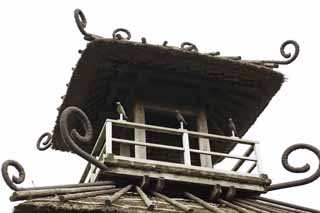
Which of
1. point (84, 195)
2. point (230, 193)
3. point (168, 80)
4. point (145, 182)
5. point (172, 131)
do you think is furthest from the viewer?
point (168, 80)

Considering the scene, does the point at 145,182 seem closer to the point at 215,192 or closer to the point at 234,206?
the point at 215,192

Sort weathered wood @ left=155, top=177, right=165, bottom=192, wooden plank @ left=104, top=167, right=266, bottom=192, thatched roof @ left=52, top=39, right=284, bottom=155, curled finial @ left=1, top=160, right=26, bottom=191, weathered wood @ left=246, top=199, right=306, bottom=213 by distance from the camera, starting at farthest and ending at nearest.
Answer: thatched roof @ left=52, top=39, right=284, bottom=155
weathered wood @ left=246, top=199, right=306, bottom=213
weathered wood @ left=155, top=177, right=165, bottom=192
wooden plank @ left=104, top=167, right=266, bottom=192
curled finial @ left=1, top=160, right=26, bottom=191

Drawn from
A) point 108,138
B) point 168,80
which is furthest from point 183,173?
point 168,80

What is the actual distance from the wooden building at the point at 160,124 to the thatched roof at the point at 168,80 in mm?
16

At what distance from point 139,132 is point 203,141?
3.75 feet

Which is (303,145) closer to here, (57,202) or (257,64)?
(257,64)

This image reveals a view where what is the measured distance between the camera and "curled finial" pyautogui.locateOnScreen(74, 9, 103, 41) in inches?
340

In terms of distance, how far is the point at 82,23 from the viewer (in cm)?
877

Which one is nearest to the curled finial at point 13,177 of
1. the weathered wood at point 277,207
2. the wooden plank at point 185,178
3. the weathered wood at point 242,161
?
the wooden plank at point 185,178

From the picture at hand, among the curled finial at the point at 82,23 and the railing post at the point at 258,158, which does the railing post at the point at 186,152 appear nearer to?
the railing post at the point at 258,158

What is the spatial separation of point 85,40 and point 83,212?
10.7 feet

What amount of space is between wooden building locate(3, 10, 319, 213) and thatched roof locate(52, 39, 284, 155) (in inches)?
0.6

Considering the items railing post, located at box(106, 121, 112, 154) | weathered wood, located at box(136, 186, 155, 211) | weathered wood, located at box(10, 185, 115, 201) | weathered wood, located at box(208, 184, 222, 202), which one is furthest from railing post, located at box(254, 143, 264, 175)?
weathered wood, located at box(10, 185, 115, 201)

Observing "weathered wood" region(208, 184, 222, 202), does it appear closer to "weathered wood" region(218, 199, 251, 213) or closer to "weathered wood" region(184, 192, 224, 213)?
"weathered wood" region(218, 199, 251, 213)
